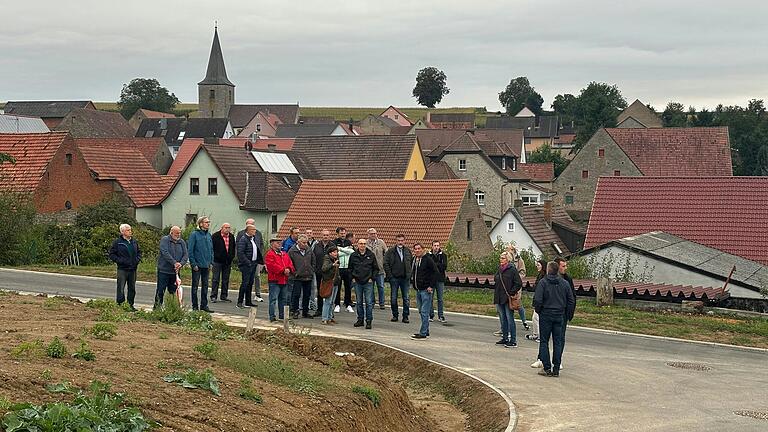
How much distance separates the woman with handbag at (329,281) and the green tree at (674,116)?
10851 centimetres

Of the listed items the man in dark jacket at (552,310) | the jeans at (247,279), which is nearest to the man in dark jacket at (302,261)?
the jeans at (247,279)

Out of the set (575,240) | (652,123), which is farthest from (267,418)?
(652,123)

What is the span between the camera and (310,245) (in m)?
20.0

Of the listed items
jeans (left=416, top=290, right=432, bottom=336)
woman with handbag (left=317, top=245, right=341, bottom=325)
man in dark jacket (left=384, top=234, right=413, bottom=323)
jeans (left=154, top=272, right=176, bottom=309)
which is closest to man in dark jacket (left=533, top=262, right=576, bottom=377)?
jeans (left=416, top=290, right=432, bottom=336)

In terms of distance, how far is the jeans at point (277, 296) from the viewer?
19.1 meters

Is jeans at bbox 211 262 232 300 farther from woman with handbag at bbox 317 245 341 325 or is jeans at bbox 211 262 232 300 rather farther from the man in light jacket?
woman with handbag at bbox 317 245 341 325

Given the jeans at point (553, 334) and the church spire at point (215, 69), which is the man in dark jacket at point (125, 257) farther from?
the church spire at point (215, 69)

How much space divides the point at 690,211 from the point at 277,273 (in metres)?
21.9

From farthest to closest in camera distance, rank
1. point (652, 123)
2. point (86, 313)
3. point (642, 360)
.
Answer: point (652, 123), point (642, 360), point (86, 313)

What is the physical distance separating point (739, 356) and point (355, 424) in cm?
935

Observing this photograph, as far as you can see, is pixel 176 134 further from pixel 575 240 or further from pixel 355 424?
pixel 355 424

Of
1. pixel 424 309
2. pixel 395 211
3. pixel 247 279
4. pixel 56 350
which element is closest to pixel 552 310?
pixel 424 309

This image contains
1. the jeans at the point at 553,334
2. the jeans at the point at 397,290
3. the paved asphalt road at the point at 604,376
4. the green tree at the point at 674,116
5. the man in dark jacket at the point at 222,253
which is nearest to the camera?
the paved asphalt road at the point at 604,376

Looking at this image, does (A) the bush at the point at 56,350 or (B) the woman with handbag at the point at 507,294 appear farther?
(B) the woman with handbag at the point at 507,294
